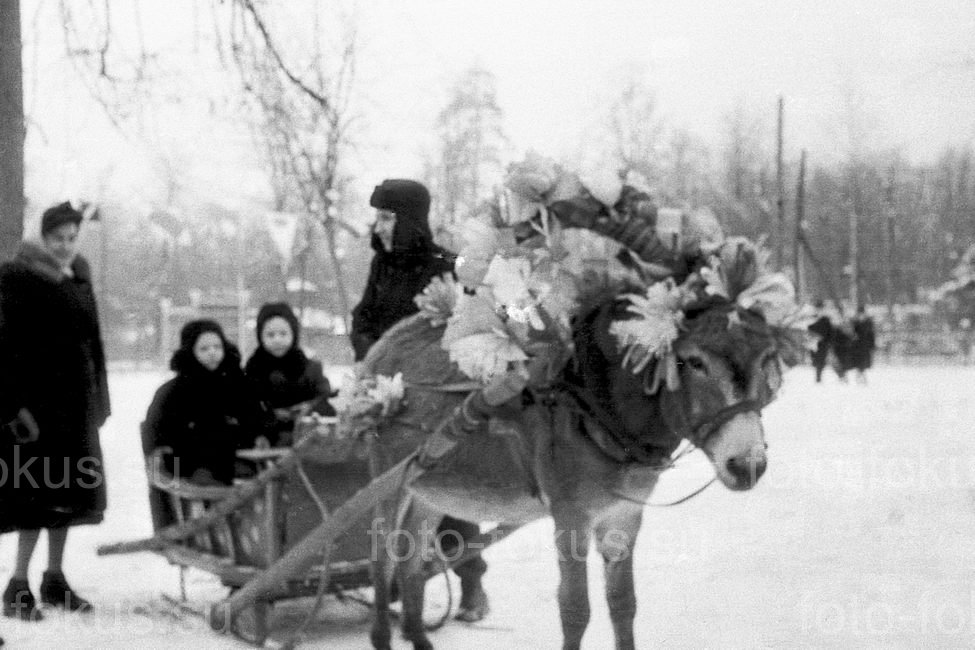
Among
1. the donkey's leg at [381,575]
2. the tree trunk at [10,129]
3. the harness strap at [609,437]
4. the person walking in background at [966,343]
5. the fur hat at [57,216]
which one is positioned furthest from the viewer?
the person walking in background at [966,343]

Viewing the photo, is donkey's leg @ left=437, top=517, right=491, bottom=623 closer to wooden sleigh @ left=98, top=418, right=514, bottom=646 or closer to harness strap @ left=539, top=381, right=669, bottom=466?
wooden sleigh @ left=98, top=418, right=514, bottom=646

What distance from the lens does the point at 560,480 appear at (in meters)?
3.71

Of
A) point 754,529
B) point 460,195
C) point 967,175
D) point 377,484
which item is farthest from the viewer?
point 967,175

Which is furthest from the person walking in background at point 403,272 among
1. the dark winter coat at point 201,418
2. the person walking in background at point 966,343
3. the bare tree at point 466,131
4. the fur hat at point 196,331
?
the person walking in background at point 966,343

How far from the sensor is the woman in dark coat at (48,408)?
554 cm

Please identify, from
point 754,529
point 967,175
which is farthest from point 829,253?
point 754,529

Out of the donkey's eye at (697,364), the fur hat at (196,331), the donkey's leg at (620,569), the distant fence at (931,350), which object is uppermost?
the donkey's eye at (697,364)

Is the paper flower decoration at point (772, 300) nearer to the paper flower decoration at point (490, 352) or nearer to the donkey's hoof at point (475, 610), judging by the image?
the paper flower decoration at point (490, 352)

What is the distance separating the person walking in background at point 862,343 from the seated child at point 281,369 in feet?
59.8

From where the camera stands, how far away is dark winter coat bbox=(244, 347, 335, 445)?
5.95 meters

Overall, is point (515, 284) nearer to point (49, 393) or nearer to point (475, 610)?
point (475, 610)

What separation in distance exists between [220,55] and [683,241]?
5.44 meters

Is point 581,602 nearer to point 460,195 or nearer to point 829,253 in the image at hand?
point 460,195

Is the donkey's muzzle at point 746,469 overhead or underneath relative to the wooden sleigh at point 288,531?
overhead
